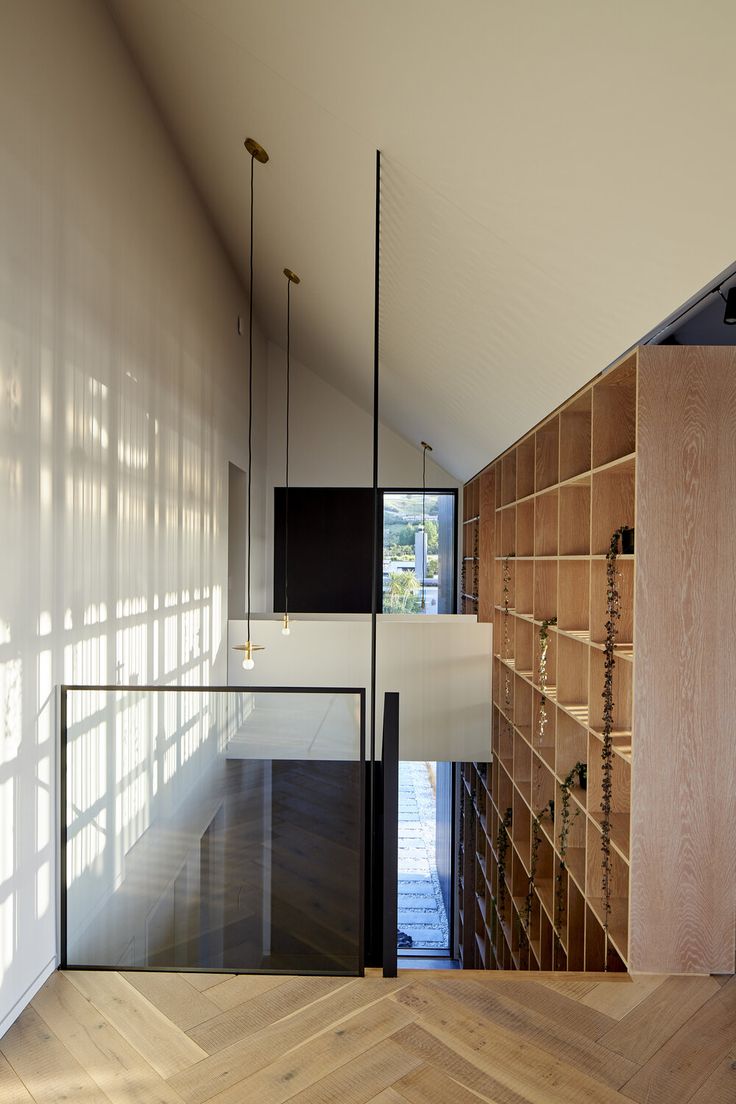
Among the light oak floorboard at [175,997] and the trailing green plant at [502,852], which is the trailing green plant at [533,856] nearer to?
the trailing green plant at [502,852]

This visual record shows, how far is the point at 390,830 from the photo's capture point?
2.58 metres

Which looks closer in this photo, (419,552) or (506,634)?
(506,634)

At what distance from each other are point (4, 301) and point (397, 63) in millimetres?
1316

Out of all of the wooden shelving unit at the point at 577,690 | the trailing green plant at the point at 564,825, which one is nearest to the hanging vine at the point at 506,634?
the wooden shelving unit at the point at 577,690

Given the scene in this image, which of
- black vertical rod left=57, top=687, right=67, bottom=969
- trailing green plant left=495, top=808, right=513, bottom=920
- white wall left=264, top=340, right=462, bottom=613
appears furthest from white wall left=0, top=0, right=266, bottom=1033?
white wall left=264, top=340, right=462, bottom=613

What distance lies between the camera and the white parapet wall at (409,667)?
594cm

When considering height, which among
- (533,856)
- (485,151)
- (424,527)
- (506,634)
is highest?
(485,151)

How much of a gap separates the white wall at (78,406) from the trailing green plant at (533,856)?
7.64 feet

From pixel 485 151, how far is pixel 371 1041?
2567 millimetres

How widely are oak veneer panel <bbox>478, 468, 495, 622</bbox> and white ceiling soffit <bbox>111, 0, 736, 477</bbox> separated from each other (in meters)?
2.34

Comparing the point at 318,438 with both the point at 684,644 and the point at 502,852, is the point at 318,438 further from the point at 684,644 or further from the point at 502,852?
the point at 684,644

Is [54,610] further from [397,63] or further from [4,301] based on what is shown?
[397,63]

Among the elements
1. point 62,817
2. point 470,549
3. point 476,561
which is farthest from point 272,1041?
point 470,549

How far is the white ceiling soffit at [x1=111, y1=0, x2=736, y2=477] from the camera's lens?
1606 millimetres
